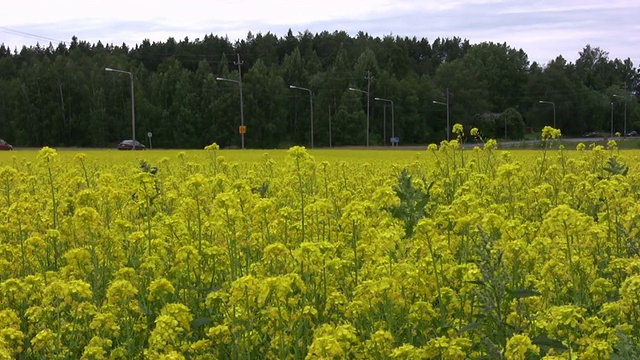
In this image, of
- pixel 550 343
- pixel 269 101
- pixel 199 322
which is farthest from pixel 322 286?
pixel 269 101

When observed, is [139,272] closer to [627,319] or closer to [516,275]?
[516,275]

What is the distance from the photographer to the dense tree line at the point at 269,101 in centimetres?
9169

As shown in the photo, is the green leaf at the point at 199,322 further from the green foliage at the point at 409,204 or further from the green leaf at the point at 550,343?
the green foliage at the point at 409,204

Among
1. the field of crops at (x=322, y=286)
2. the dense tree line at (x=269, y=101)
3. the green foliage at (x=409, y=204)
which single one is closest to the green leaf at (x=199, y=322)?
the field of crops at (x=322, y=286)

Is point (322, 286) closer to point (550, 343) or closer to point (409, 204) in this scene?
point (550, 343)

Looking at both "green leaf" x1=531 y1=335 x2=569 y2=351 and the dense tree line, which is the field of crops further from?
the dense tree line

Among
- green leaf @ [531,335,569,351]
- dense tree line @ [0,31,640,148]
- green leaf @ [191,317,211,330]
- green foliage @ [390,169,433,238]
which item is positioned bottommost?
green leaf @ [191,317,211,330]

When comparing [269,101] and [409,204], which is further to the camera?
[269,101]

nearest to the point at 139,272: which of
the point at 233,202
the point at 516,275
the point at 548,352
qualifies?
the point at 233,202

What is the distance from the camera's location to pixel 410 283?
3.97 m

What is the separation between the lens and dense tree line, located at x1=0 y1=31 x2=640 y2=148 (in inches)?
3610

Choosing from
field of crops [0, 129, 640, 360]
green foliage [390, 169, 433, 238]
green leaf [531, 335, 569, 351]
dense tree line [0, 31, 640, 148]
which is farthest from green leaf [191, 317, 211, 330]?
dense tree line [0, 31, 640, 148]

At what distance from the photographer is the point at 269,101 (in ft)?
304

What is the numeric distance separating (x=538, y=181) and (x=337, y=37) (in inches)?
4854
